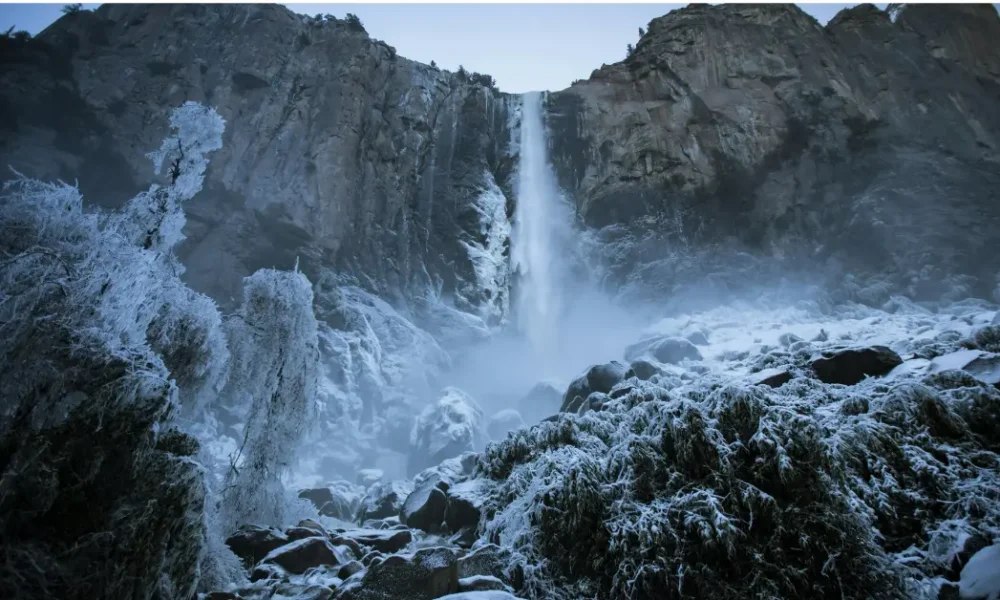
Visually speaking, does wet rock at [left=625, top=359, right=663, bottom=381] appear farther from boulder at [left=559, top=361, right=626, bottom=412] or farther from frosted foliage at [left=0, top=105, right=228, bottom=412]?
frosted foliage at [left=0, top=105, right=228, bottom=412]

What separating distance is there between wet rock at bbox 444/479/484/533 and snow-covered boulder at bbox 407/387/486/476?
1562 cm

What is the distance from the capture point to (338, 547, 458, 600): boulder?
22.4 feet

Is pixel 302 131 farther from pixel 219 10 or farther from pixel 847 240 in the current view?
pixel 847 240

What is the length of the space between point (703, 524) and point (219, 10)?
50.3 m

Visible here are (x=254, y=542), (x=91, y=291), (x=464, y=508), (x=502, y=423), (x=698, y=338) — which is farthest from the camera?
(x=698, y=338)

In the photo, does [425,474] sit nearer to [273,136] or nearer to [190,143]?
[190,143]

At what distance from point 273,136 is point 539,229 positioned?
2455cm

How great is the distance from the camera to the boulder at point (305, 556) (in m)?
8.62

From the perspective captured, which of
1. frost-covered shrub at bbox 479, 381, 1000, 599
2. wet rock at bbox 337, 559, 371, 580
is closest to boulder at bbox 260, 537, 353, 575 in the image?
wet rock at bbox 337, 559, 371, 580

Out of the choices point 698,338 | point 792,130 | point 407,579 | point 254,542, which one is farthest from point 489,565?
point 792,130

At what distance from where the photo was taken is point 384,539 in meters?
10.3

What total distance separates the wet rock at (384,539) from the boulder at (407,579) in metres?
3.09

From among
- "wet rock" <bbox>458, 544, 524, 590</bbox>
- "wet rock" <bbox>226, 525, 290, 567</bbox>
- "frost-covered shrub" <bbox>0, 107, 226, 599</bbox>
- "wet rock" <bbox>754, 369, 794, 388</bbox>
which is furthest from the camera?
"wet rock" <bbox>754, 369, 794, 388</bbox>

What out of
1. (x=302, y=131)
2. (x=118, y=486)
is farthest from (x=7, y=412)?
(x=302, y=131)
